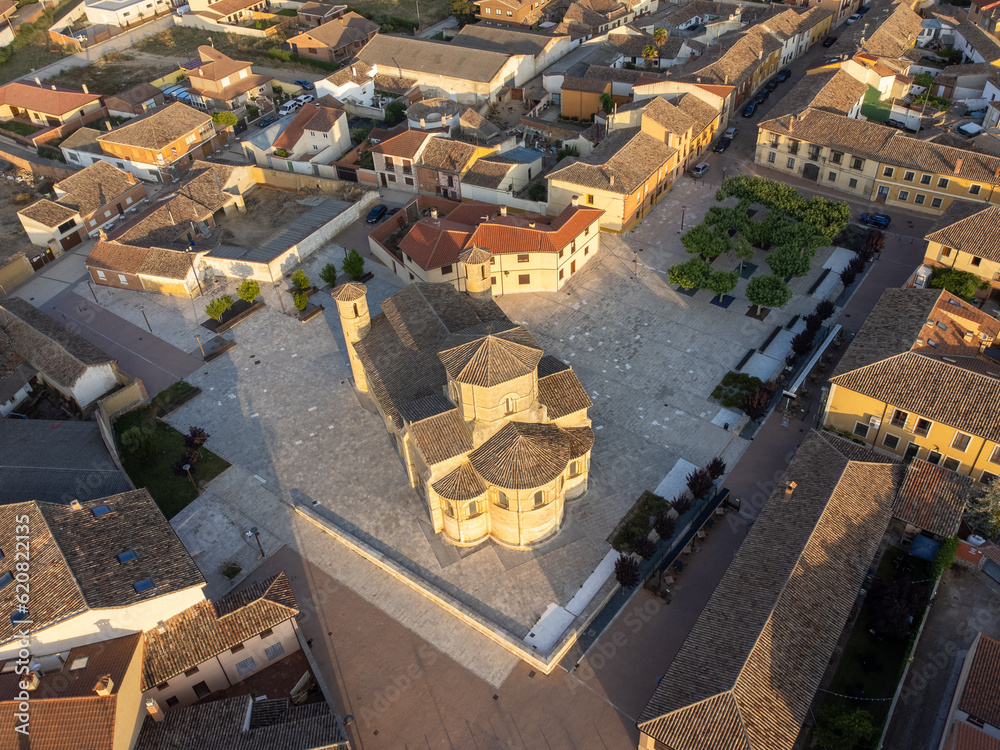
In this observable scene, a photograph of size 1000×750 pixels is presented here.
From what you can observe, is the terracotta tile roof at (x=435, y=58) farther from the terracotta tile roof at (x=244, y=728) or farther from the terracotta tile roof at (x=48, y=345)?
the terracotta tile roof at (x=244, y=728)

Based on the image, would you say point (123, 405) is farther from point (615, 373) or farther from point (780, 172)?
point (780, 172)

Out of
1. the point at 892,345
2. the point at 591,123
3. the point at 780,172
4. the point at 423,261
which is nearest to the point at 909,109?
the point at 780,172

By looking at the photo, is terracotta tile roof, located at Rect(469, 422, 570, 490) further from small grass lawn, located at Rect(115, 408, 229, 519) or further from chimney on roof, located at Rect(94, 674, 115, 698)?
small grass lawn, located at Rect(115, 408, 229, 519)

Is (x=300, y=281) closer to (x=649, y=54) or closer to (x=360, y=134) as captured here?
(x=360, y=134)

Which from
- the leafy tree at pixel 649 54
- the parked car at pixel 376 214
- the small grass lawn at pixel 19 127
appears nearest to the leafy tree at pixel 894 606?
the parked car at pixel 376 214

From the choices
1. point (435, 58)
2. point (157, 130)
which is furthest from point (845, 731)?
point (435, 58)
